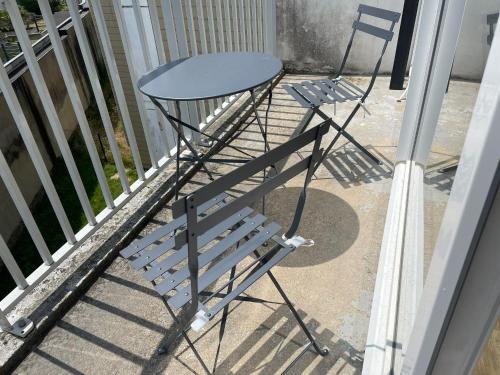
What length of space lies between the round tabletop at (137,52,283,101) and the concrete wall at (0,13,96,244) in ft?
31.2

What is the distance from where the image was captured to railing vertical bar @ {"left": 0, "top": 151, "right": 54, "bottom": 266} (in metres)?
1.82

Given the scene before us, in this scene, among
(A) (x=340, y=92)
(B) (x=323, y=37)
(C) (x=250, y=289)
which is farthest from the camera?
(B) (x=323, y=37)

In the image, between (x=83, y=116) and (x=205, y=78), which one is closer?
(x=83, y=116)

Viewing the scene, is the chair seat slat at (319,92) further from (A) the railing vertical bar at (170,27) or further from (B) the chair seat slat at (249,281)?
(B) the chair seat slat at (249,281)

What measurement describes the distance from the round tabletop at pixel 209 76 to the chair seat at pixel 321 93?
0.58 metres

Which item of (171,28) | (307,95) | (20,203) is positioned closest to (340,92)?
(307,95)

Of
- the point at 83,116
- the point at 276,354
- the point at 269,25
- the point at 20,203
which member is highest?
the point at 83,116

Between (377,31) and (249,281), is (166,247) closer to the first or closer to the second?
(249,281)

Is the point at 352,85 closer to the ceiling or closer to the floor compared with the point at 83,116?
closer to the floor

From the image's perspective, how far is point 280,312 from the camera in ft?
6.61

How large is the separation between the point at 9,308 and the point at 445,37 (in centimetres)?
284

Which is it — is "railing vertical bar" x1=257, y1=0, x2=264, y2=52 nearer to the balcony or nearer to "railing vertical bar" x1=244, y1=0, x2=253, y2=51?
"railing vertical bar" x1=244, y1=0, x2=253, y2=51

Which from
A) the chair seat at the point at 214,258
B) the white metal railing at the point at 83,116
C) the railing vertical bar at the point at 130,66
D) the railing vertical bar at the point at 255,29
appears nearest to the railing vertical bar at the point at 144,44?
the white metal railing at the point at 83,116

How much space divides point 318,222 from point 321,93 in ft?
3.90
